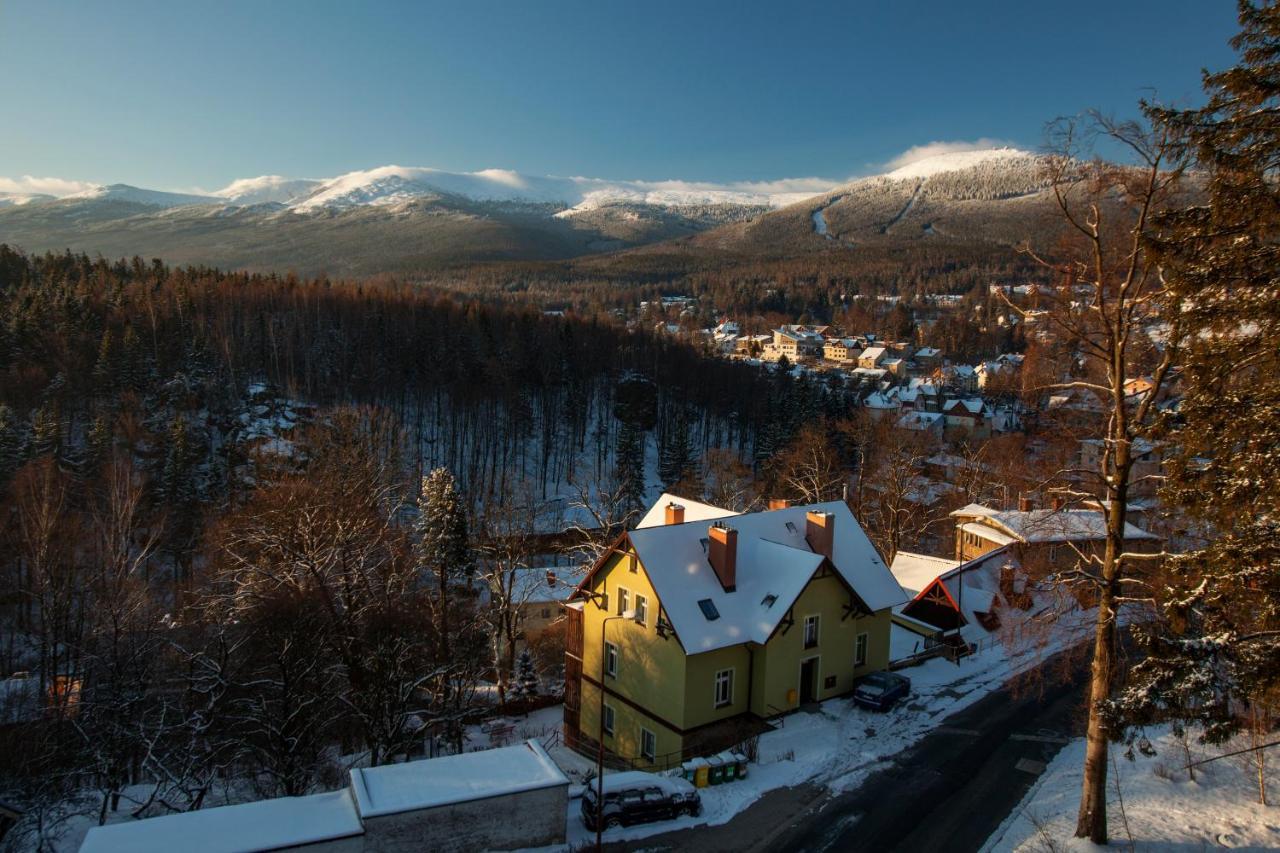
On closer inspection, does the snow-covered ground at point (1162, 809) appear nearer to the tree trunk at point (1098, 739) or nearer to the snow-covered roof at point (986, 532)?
the tree trunk at point (1098, 739)

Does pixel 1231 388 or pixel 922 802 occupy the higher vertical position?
pixel 1231 388

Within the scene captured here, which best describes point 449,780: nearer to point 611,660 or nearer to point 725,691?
point 725,691

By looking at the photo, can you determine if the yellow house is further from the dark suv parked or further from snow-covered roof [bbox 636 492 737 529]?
the dark suv parked

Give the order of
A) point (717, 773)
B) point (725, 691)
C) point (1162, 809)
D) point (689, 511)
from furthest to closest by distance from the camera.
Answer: point (689, 511) < point (725, 691) < point (717, 773) < point (1162, 809)

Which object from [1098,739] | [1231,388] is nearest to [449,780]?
[1098,739]

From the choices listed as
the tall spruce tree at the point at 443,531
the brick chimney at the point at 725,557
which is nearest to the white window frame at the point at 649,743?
the brick chimney at the point at 725,557

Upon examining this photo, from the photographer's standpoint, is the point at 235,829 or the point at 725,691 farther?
the point at 725,691

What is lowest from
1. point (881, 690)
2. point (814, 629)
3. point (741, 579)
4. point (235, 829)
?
point (881, 690)
